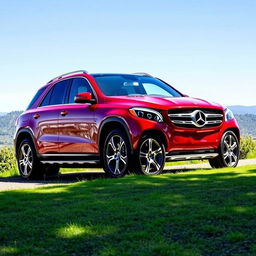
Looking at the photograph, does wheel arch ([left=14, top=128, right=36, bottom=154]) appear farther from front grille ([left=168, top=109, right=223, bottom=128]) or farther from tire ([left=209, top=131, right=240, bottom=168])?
tire ([left=209, top=131, right=240, bottom=168])

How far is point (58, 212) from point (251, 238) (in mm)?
2387

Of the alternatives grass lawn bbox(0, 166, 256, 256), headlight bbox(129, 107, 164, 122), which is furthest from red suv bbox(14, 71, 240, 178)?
grass lawn bbox(0, 166, 256, 256)

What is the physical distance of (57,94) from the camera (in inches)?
500

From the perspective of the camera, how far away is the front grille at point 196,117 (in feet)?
35.4

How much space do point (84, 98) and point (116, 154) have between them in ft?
4.20

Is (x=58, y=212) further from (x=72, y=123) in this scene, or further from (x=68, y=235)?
(x=72, y=123)

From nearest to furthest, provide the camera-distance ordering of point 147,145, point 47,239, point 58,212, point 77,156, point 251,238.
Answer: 1. point 251,238
2. point 47,239
3. point 58,212
4. point 147,145
5. point 77,156

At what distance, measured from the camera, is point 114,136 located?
10.7 meters

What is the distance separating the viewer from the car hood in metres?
10.6

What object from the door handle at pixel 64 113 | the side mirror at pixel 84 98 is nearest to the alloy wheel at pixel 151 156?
the side mirror at pixel 84 98

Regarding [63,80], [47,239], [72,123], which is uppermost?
[63,80]

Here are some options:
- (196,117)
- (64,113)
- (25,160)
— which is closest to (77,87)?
(64,113)

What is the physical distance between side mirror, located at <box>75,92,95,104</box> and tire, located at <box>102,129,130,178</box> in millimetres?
882

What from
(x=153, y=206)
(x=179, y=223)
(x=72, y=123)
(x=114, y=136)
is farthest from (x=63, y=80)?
(x=179, y=223)
